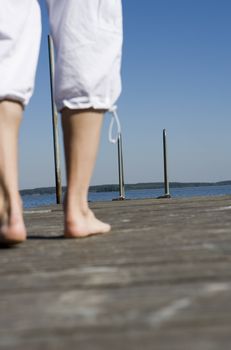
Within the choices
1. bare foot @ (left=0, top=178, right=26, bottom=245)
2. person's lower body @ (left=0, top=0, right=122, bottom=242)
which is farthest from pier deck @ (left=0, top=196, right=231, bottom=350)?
person's lower body @ (left=0, top=0, right=122, bottom=242)

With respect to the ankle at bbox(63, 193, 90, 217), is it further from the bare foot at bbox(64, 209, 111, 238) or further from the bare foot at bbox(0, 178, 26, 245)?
the bare foot at bbox(0, 178, 26, 245)

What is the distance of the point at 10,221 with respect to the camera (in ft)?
3.87

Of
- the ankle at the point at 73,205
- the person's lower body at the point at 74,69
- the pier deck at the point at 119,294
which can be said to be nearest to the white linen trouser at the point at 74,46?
the person's lower body at the point at 74,69

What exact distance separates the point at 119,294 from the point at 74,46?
75 centimetres

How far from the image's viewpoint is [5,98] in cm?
123

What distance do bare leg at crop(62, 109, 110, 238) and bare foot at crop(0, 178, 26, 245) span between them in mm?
142

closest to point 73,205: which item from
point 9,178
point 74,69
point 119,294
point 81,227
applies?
point 81,227

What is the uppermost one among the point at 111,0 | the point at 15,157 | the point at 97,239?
the point at 111,0

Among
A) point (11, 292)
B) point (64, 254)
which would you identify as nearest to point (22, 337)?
point (11, 292)

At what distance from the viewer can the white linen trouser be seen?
1.25 meters

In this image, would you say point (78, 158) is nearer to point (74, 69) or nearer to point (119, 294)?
point (74, 69)

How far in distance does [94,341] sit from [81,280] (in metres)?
0.29

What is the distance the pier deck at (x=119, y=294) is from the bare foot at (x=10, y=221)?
29 millimetres

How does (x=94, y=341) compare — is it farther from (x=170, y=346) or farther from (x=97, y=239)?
(x=97, y=239)
